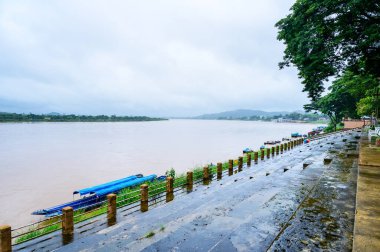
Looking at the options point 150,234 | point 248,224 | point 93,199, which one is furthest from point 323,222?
point 93,199

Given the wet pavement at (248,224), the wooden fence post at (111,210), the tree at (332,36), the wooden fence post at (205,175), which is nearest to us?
the wet pavement at (248,224)

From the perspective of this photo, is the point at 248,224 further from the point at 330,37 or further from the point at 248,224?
the point at 330,37

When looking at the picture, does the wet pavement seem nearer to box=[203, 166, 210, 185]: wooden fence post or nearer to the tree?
box=[203, 166, 210, 185]: wooden fence post

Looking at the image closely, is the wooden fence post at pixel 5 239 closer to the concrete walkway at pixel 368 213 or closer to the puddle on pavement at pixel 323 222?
the puddle on pavement at pixel 323 222

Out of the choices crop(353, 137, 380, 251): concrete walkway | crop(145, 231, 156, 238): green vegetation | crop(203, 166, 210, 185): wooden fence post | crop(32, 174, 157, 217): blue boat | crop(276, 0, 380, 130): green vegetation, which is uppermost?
crop(276, 0, 380, 130): green vegetation

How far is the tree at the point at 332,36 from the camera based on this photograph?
1158cm

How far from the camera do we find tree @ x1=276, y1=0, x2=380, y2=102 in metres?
11.6

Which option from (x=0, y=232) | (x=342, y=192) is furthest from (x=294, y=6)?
(x=0, y=232)

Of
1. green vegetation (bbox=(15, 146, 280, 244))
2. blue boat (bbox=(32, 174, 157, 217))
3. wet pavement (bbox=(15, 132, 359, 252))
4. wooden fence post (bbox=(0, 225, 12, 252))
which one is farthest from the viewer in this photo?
blue boat (bbox=(32, 174, 157, 217))

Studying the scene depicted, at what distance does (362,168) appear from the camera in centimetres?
1047

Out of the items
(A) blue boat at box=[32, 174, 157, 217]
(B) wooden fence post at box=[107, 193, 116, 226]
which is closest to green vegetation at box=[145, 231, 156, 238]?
(B) wooden fence post at box=[107, 193, 116, 226]

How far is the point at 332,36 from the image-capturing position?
13719 mm

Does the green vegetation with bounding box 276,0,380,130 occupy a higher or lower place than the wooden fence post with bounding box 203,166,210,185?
higher

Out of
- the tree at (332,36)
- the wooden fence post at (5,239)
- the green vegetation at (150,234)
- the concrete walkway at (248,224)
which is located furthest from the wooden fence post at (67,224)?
the tree at (332,36)
